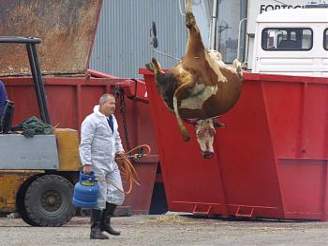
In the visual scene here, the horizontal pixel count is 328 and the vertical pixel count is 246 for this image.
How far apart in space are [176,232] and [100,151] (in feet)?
4.76

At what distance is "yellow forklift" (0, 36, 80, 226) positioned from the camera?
12500 mm

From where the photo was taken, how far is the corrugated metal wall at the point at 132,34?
86.4 feet

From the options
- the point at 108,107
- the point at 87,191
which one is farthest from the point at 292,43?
the point at 87,191

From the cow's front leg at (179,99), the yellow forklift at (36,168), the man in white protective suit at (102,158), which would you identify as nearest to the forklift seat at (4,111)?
the yellow forklift at (36,168)

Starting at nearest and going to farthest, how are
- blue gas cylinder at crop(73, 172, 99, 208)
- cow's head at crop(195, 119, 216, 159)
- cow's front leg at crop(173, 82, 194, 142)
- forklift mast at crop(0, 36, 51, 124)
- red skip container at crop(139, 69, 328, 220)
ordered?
1. cow's front leg at crop(173, 82, 194, 142)
2. cow's head at crop(195, 119, 216, 159)
3. blue gas cylinder at crop(73, 172, 99, 208)
4. red skip container at crop(139, 69, 328, 220)
5. forklift mast at crop(0, 36, 51, 124)

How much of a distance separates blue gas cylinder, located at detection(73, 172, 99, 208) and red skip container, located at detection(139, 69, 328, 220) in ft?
7.40

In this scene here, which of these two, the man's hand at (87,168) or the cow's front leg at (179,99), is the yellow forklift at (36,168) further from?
the cow's front leg at (179,99)

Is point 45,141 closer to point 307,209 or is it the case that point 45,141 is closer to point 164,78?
point 307,209

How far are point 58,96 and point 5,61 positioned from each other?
843 mm

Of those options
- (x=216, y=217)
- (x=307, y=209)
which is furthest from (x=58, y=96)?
(x=307, y=209)

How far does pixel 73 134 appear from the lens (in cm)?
1279

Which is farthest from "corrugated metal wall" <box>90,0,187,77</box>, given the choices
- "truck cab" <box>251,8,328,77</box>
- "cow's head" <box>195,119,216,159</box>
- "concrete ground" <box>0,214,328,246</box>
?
"cow's head" <box>195,119,216,159</box>

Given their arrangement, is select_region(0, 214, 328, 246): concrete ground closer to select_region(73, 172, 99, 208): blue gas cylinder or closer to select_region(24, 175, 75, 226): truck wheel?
select_region(24, 175, 75, 226): truck wheel

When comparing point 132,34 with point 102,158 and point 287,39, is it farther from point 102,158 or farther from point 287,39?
point 102,158
